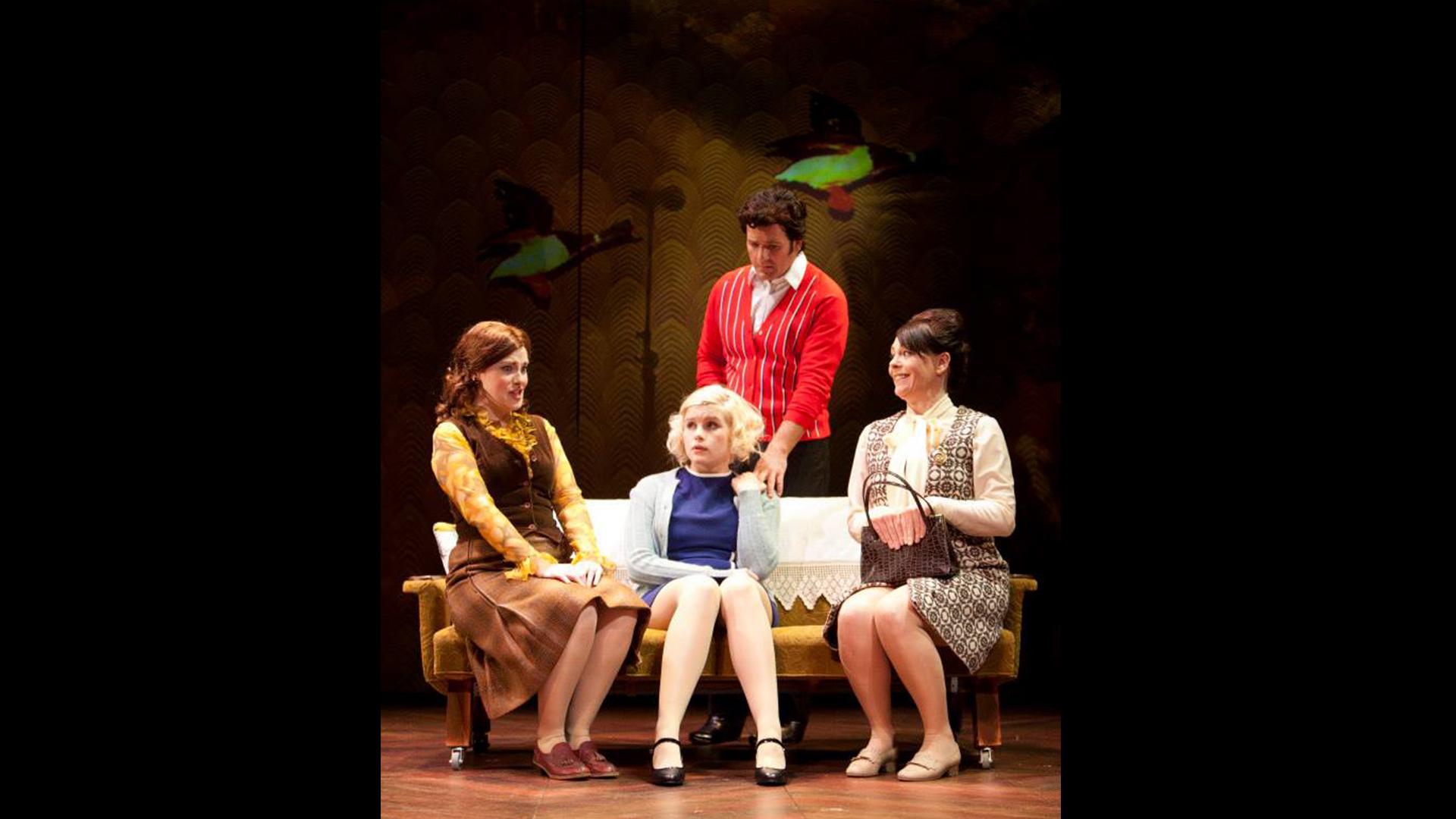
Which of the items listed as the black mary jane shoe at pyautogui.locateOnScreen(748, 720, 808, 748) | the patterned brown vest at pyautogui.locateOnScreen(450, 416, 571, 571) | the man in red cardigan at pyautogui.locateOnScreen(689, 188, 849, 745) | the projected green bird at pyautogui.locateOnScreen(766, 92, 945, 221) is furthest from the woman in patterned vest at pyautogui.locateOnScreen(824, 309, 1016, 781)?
the projected green bird at pyautogui.locateOnScreen(766, 92, 945, 221)

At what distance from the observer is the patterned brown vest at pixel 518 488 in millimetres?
4141

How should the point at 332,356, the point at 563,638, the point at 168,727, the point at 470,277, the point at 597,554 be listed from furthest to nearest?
the point at 470,277 → the point at 597,554 → the point at 563,638 → the point at 332,356 → the point at 168,727

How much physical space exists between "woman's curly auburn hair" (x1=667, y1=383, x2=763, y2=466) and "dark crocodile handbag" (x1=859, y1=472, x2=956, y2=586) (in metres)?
0.44

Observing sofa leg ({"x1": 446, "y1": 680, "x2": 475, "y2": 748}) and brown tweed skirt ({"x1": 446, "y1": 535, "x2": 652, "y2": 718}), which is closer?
brown tweed skirt ({"x1": 446, "y1": 535, "x2": 652, "y2": 718})

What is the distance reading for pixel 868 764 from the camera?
392 cm

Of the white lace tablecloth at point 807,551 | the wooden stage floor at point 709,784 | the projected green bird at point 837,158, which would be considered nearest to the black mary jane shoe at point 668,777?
the wooden stage floor at point 709,784

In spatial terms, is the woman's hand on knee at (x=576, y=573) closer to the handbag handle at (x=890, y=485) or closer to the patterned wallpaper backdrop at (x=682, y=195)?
the handbag handle at (x=890, y=485)

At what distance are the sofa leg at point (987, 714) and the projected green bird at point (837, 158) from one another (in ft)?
8.89

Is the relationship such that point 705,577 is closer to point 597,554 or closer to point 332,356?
point 597,554

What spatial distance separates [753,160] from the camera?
634cm

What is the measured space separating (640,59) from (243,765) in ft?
17.2

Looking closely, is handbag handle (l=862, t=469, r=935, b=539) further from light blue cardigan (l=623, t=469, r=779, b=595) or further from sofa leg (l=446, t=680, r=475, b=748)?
sofa leg (l=446, t=680, r=475, b=748)

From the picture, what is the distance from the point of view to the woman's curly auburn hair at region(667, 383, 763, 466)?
4324 mm


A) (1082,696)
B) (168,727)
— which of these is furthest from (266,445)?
(1082,696)
